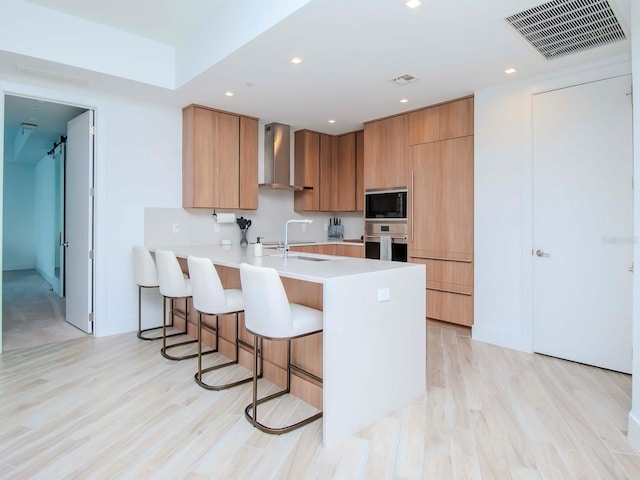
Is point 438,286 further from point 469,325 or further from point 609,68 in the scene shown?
point 609,68

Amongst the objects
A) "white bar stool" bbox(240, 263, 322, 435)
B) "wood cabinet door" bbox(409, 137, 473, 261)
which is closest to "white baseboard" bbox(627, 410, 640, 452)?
"white bar stool" bbox(240, 263, 322, 435)

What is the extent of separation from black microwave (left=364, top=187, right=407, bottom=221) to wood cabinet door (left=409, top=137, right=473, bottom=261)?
15 centimetres

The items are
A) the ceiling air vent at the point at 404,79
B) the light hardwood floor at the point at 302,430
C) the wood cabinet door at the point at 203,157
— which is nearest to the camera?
the light hardwood floor at the point at 302,430

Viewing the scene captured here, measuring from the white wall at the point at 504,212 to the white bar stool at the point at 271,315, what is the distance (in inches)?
87.1

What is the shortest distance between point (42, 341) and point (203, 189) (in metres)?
2.22

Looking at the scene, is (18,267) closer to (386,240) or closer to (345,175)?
(345,175)

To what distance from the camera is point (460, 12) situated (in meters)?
2.38

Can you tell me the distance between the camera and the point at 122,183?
160 inches

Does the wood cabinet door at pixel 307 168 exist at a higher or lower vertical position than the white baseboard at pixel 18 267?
higher

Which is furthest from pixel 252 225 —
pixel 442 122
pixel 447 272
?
pixel 442 122

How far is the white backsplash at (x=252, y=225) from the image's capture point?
435cm

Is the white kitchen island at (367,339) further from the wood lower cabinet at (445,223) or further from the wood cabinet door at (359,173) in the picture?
Answer: the wood cabinet door at (359,173)

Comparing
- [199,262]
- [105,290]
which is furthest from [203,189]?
[199,262]

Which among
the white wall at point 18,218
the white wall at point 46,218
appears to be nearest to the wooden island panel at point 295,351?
the white wall at point 46,218
